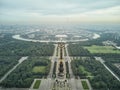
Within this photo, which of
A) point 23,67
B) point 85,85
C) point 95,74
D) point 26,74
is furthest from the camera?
point 23,67

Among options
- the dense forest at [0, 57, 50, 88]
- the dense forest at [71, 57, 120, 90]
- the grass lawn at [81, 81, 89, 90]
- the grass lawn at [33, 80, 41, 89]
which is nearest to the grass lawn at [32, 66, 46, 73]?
the dense forest at [0, 57, 50, 88]

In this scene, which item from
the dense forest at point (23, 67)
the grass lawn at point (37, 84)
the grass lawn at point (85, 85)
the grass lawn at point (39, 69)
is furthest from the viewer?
the grass lawn at point (39, 69)

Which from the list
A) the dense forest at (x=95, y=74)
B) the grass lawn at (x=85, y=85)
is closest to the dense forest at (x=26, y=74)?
the dense forest at (x=95, y=74)

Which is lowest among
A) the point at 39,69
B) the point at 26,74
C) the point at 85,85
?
the point at 85,85

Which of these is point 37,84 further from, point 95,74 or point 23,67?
point 95,74

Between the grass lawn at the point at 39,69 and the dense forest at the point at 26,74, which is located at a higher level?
the dense forest at the point at 26,74

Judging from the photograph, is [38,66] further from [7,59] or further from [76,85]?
[76,85]

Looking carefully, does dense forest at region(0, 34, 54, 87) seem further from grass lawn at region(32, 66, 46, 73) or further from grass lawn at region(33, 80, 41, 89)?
grass lawn at region(33, 80, 41, 89)

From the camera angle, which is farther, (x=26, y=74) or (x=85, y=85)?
(x=26, y=74)

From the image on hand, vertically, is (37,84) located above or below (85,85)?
above

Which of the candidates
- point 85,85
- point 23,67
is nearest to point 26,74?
point 23,67

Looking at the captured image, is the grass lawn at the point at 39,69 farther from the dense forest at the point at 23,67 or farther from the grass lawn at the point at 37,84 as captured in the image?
the grass lawn at the point at 37,84
